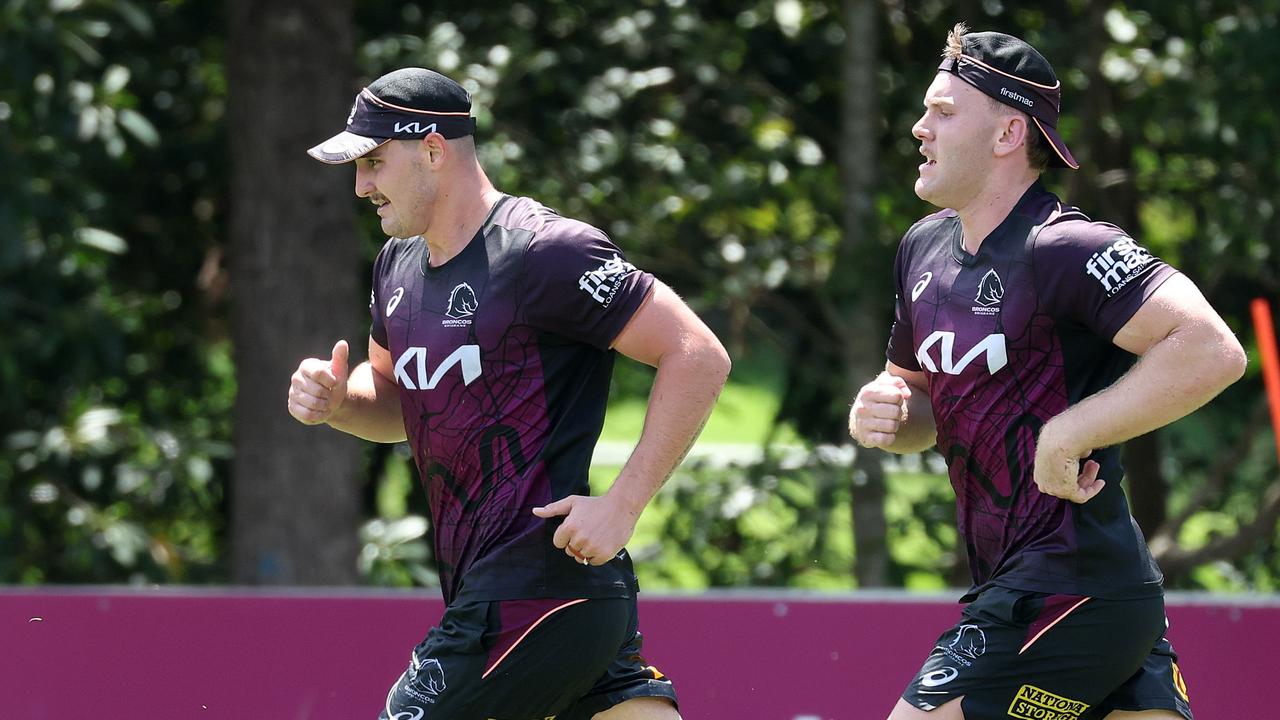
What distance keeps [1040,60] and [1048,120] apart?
14 cm

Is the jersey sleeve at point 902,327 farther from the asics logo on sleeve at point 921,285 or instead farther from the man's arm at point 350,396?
the man's arm at point 350,396

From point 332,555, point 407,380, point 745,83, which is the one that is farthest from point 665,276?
point 407,380

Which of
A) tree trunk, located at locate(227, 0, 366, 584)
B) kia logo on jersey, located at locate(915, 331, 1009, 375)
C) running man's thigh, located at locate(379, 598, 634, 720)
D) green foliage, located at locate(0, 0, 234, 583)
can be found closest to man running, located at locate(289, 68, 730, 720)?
running man's thigh, located at locate(379, 598, 634, 720)

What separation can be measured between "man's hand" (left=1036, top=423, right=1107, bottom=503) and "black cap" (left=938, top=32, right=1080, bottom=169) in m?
0.67

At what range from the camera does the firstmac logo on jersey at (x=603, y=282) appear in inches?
142

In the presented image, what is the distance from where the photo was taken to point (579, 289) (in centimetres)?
362

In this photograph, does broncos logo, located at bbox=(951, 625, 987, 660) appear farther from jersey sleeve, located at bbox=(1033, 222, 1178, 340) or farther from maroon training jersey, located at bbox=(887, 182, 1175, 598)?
jersey sleeve, located at bbox=(1033, 222, 1178, 340)

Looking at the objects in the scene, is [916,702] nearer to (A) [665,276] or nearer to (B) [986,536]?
(B) [986,536]

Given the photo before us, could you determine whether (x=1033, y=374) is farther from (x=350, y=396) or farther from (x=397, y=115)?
(x=350, y=396)

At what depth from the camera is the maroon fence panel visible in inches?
200

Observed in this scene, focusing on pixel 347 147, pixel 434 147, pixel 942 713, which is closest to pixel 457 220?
pixel 434 147

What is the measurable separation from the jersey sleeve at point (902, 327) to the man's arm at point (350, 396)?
1210 millimetres

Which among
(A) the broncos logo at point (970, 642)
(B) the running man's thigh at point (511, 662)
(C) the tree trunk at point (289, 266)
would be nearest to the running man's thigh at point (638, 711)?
(B) the running man's thigh at point (511, 662)

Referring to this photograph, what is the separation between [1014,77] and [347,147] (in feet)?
4.68
